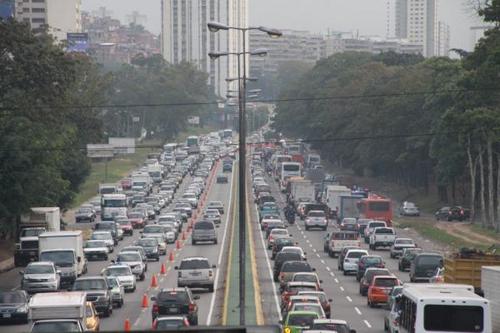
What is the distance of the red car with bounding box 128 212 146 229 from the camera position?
96738mm

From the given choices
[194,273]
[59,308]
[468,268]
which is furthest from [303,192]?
[59,308]

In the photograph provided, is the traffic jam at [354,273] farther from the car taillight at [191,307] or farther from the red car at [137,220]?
the red car at [137,220]

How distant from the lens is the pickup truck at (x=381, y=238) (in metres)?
78.2

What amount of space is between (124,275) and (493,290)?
22720 millimetres

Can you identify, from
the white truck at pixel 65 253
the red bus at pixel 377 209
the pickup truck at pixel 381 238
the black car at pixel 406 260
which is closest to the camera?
the white truck at pixel 65 253

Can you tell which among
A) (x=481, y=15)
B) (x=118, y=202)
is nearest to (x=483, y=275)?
(x=481, y=15)

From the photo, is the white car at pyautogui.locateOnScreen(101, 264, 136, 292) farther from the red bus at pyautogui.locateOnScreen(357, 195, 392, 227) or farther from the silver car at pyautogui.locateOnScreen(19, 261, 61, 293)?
the red bus at pyautogui.locateOnScreen(357, 195, 392, 227)

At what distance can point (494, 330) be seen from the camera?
3388 centimetres

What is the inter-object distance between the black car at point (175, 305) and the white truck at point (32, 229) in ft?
83.9

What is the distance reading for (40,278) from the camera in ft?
175

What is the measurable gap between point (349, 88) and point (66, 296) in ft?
433

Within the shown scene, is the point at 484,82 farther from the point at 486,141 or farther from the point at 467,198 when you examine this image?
the point at 467,198

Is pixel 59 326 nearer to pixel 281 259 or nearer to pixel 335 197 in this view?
pixel 281 259

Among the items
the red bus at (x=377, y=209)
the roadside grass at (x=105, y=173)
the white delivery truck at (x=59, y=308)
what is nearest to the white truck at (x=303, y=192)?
the roadside grass at (x=105, y=173)
